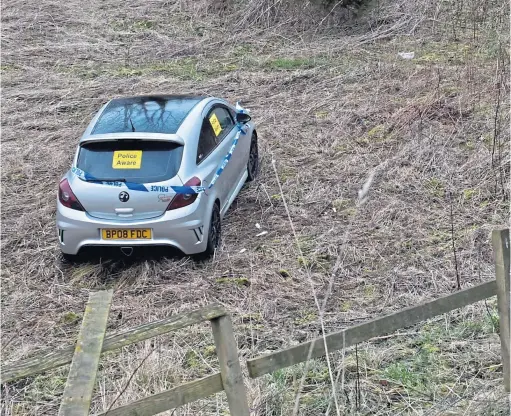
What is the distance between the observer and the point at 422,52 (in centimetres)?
1323

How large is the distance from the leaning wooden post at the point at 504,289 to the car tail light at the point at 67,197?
4.34m

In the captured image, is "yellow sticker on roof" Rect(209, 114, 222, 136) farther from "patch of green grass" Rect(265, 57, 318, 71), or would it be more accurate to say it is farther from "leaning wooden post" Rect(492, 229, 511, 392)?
"patch of green grass" Rect(265, 57, 318, 71)

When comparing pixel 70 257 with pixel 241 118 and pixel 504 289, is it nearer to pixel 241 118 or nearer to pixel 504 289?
pixel 241 118

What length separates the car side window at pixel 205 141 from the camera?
24.2 feet

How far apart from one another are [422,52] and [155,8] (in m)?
7.04

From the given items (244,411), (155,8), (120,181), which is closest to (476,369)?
(244,411)

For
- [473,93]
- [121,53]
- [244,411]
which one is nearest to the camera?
[244,411]

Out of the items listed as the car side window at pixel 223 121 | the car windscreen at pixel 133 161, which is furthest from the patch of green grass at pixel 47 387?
the car side window at pixel 223 121

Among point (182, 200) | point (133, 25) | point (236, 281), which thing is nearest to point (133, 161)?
point (182, 200)

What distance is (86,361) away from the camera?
288 centimetres

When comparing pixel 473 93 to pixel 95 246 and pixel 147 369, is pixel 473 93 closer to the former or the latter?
pixel 95 246

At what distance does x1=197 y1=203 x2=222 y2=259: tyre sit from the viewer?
7242mm

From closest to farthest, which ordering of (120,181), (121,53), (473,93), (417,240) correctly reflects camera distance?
(120,181) → (417,240) → (473,93) → (121,53)

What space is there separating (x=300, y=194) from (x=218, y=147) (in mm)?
1419
